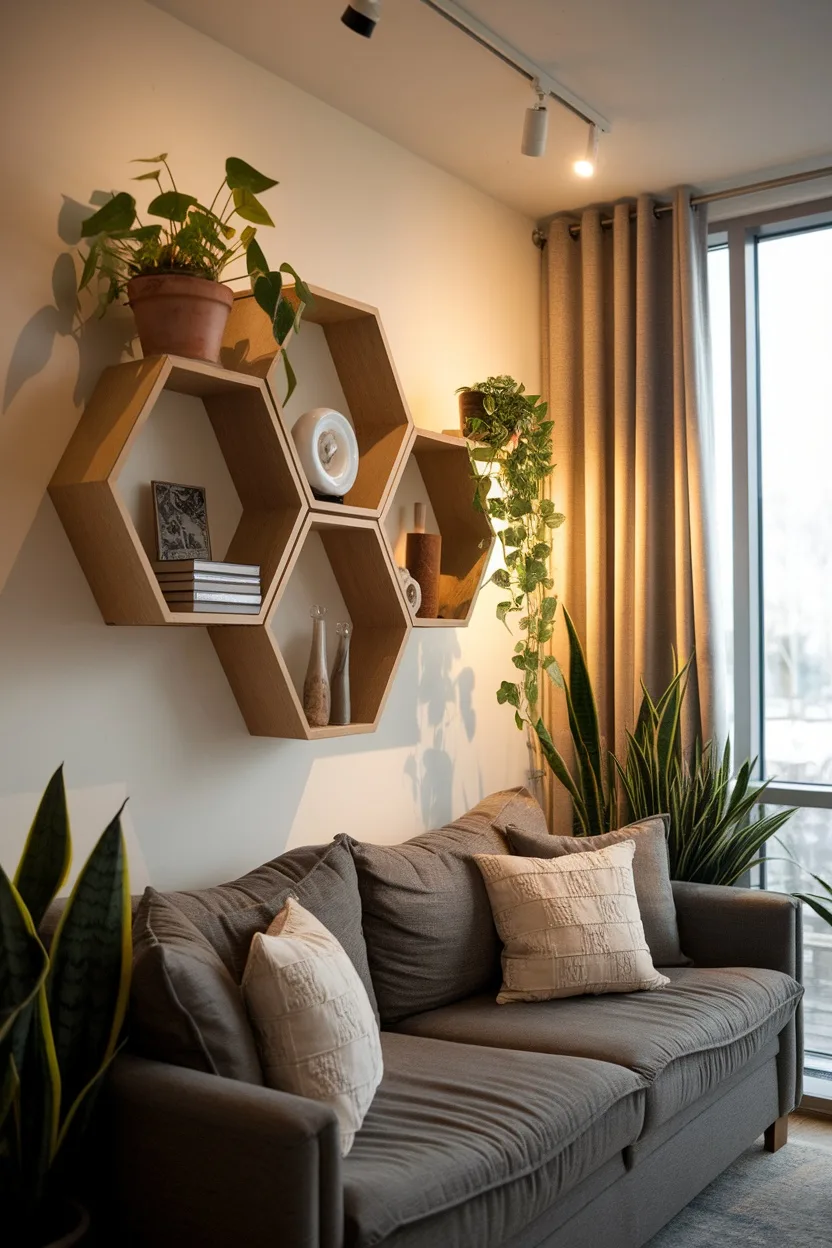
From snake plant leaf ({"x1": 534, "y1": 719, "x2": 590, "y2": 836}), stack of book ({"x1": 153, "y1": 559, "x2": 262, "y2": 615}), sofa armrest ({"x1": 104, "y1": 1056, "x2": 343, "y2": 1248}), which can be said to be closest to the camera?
sofa armrest ({"x1": 104, "y1": 1056, "x2": 343, "y2": 1248})

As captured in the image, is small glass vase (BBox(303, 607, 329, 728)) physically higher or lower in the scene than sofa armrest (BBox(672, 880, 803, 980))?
higher

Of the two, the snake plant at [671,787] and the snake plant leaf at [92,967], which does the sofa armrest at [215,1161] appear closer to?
the snake plant leaf at [92,967]

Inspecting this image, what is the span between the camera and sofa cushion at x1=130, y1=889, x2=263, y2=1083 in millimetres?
1954

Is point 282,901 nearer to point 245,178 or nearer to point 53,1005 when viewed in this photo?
point 53,1005

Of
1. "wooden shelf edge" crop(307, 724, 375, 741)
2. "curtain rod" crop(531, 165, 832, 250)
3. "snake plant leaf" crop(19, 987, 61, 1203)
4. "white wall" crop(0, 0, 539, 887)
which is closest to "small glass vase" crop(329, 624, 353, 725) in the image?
"wooden shelf edge" crop(307, 724, 375, 741)

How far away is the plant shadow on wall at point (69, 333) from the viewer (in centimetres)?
238

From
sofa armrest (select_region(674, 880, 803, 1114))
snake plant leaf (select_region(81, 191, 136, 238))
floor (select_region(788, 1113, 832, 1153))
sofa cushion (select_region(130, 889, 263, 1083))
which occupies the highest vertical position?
snake plant leaf (select_region(81, 191, 136, 238))

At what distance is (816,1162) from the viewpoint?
3.11 m

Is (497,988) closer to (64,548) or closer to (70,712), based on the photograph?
(70,712)

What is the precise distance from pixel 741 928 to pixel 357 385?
6.02ft

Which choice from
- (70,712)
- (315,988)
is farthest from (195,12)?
(315,988)

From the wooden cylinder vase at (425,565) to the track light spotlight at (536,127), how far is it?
1.08 meters

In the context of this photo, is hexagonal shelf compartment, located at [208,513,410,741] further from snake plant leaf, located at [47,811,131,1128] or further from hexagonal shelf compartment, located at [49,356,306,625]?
snake plant leaf, located at [47,811,131,1128]

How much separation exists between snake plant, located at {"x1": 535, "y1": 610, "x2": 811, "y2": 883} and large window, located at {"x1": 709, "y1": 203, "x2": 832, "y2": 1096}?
0.18m
